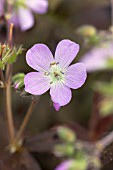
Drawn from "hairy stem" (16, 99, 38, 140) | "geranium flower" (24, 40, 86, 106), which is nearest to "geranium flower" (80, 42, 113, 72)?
"hairy stem" (16, 99, 38, 140)

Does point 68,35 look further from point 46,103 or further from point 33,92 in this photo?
point 33,92

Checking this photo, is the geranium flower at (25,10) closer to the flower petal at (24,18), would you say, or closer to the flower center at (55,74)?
the flower petal at (24,18)

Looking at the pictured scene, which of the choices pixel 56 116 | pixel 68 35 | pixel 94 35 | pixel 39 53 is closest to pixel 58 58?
pixel 39 53

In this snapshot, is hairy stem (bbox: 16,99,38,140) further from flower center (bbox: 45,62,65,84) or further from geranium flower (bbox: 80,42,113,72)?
geranium flower (bbox: 80,42,113,72)

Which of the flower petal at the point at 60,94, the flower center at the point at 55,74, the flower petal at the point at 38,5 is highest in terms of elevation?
the flower petal at the point at 38,5

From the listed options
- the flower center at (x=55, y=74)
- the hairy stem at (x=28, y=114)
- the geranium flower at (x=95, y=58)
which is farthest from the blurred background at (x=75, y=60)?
the flower center at (x=55, y=74)

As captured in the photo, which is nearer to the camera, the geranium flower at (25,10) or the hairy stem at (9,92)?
the hairy stem at (9,92)
